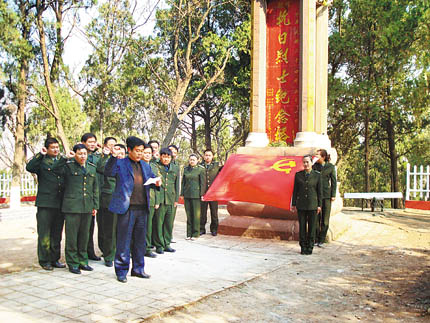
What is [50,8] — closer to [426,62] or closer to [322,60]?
[322,60]

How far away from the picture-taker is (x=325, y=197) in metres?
8.51

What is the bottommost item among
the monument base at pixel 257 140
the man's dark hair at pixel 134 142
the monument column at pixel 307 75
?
the man's dark hair at pixel 134 142

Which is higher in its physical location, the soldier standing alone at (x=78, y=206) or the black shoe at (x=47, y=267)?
the soldier standing alone at (x=78, y=206)

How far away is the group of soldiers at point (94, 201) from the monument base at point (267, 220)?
2.43 m

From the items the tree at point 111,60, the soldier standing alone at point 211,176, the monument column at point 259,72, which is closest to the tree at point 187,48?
the tree at point 111,60

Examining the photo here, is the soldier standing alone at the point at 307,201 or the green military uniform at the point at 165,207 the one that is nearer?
the green military uniform at the point at 165,207

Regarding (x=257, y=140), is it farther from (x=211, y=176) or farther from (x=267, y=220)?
(x=267, y=220)

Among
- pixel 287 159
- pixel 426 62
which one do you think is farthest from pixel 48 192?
pixel 426 62

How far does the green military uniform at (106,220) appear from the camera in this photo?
6.41 meters

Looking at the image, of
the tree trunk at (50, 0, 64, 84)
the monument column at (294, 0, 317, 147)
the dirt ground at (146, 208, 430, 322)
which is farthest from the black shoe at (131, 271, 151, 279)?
the tree trunk at (50, 0, 64, 84)

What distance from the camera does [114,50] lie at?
18859 mm

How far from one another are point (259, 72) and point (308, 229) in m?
4.45

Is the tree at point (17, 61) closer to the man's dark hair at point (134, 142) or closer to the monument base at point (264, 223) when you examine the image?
the monument base at point (264, 223)

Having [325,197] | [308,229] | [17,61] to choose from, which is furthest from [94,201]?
[17,61]
